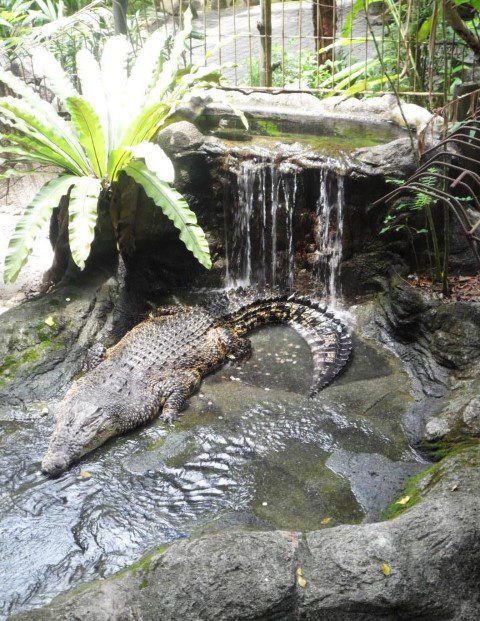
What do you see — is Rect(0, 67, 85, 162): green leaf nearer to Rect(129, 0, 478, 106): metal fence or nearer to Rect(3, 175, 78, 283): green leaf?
Rect(3, 175, 78, 283): green leaf

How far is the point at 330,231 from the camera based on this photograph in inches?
205

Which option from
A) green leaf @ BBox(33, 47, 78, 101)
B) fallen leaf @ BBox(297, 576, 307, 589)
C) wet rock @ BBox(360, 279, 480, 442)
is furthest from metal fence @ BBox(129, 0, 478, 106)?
fallen leaf @ BBox(297, 576, 307, 589)

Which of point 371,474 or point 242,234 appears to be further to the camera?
point 242,234

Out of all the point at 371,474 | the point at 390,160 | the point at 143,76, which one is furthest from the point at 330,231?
the point at 371,474

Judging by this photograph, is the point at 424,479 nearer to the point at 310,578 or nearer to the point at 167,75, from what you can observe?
the point at 310,578

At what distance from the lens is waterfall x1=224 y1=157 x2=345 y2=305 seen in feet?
17.0

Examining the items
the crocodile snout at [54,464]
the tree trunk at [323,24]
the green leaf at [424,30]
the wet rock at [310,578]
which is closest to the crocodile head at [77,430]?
the crocodile snout at [54,464]

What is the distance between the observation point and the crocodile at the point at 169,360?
12.5 ft

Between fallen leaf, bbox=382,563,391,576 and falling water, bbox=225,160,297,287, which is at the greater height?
falling water, bbox=225,160,297,287

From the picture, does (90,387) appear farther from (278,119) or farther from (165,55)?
(165,55)

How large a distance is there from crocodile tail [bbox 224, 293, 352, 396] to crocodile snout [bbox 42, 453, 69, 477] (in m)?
1.83

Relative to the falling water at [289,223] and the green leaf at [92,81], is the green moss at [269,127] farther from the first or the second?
the green leaf at [92,81]

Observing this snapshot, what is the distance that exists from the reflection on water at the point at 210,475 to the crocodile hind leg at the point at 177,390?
73mm

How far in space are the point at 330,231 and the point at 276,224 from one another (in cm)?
49
